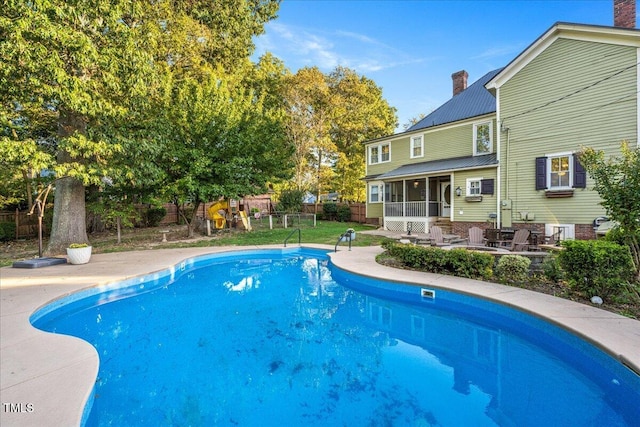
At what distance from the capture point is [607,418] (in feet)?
10.7

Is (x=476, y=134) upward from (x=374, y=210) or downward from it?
upward

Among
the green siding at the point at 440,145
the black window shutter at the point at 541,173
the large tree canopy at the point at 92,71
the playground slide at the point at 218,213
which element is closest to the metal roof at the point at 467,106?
the green siding at the point at 440,145

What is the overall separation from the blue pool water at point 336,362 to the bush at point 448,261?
130cm

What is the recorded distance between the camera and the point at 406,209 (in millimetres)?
17688

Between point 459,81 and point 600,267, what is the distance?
18124 millimetres

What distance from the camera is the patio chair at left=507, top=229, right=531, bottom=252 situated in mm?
10414

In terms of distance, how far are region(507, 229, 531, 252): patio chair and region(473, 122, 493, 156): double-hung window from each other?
235 inches

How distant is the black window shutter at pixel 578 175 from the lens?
449 inches

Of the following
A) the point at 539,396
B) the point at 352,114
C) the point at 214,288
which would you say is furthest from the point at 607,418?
the point at 352,114

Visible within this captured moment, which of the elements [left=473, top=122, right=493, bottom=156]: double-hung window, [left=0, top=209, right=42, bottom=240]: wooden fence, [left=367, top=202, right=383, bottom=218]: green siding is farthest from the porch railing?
[left=0, top=209, right=42, bottom=240]: wooden fence

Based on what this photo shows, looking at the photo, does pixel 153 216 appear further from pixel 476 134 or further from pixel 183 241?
pixel 476 134

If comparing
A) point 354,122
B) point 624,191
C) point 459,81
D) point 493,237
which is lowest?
point 493,237

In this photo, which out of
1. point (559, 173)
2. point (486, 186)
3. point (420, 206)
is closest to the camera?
point (559, 173)

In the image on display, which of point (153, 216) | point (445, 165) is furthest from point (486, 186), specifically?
point (153, 216)
